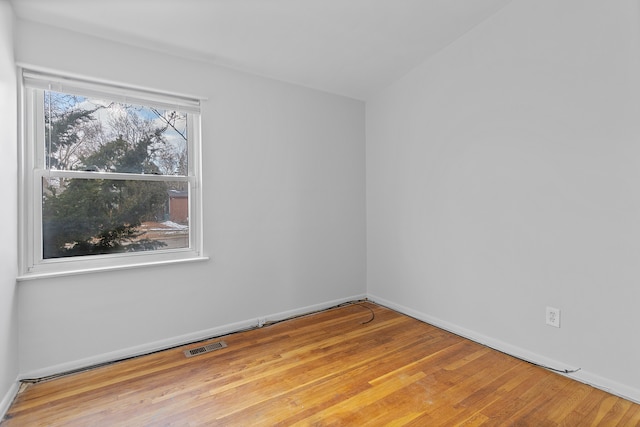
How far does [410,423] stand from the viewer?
1.70 m

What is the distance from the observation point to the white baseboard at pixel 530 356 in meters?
1.92

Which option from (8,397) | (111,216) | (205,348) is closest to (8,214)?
(111,216)

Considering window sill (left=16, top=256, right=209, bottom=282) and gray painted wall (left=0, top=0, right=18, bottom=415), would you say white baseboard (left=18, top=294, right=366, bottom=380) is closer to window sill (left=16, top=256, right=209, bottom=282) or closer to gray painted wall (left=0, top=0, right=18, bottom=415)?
gray painted wall (left=0, top=0, right=18, bottom=415)

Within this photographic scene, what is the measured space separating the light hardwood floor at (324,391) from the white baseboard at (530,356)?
65 millimetres

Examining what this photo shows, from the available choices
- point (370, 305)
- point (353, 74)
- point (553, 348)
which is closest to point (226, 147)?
point (353, 74)

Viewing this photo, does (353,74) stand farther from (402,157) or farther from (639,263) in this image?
(639,263)

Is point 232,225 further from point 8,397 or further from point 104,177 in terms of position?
point 8,397

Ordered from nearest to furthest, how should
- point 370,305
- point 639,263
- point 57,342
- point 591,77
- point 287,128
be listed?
point 639,263, point 591,77, point 57,342, point 287,128, point 370,305

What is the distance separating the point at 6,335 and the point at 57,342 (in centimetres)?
35

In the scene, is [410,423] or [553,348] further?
[553,348]

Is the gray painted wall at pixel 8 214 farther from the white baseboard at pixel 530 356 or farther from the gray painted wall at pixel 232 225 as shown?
the white baseboard at pixel 530 356

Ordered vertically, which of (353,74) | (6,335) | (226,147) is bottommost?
(6,335)

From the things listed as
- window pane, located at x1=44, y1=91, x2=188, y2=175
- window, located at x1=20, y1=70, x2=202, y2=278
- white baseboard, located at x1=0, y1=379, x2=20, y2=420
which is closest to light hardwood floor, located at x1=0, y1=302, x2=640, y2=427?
white baseboard, located at x1=0, y1=379, x2=20, y2=420

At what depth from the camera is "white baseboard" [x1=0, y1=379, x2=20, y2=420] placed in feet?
5.84
